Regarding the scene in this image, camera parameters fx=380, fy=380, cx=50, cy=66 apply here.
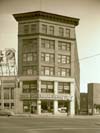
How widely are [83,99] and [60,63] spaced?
50816 mm

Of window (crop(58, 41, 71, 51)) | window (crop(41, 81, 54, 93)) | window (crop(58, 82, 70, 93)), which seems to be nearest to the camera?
window (crop(41, 81, 54, 93))

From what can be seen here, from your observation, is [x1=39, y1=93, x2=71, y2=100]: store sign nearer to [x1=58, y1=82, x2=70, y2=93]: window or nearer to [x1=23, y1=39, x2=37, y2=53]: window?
[x1=58, y1=82, x2=70, y2=93]: window

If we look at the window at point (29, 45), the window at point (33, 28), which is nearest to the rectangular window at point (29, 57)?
the window at point (29, 45)

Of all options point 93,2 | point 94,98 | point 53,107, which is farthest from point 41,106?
point 93,2

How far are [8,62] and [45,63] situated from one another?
7038mm

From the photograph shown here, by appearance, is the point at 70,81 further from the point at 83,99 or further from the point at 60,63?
the point at 83,99

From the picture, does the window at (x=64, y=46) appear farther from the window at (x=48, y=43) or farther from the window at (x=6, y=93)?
the window at (x=6, y=93)

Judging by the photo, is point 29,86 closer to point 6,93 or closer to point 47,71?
point 47,71

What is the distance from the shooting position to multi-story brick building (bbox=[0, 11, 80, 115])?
6838 centimetres

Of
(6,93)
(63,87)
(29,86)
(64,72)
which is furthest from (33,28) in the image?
(6,93)

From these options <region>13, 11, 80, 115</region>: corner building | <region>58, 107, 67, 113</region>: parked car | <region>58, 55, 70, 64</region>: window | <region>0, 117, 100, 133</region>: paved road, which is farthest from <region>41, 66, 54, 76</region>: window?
<region>0, 117, 100, 133</region>: paved road

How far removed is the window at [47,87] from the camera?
225ft

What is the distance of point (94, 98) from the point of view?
348 feet

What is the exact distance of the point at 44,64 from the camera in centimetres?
6919
